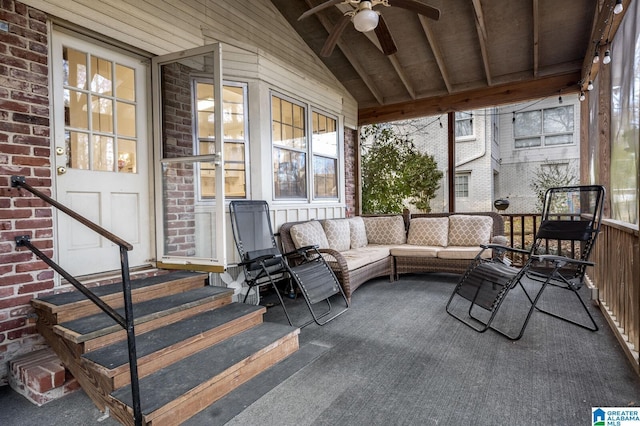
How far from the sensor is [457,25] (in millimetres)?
4598

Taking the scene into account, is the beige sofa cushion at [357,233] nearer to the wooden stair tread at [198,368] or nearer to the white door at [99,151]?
the wooden stair tread at [198,368]

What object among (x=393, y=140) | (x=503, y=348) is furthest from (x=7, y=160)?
(x=393, y=140)

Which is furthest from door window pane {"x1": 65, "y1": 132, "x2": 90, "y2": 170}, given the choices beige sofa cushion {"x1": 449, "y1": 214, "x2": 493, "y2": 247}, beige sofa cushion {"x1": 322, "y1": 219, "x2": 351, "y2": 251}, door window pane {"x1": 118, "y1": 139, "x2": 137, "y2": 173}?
beige sofa cushion {"x1": 449, "y1": 214, "x2": 493, "y2": 247}

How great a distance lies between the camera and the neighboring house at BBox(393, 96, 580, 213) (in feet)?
30.9

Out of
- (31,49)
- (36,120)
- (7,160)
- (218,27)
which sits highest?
(218,27)

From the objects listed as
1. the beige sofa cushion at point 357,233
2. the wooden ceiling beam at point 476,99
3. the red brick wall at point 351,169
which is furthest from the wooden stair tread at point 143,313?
the wooden ceiling beam at point 476,99

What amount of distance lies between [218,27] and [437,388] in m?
4.11

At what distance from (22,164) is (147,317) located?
1.31 m

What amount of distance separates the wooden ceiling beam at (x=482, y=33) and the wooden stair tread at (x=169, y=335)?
413 cm

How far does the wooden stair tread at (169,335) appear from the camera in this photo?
1958 millimetres

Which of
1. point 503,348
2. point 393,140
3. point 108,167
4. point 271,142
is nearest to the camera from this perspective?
point 503,348

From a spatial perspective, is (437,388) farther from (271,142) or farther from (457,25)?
(457,25)

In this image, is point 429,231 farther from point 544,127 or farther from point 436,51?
point 544,127

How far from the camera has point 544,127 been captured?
9.89 metres
